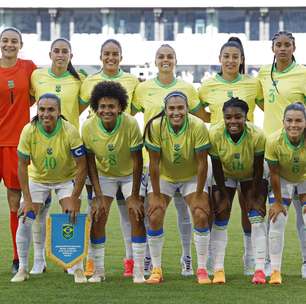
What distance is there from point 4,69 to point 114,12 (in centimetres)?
4717

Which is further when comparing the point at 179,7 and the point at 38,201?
the point at 179,7

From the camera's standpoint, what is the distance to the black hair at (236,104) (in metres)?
9.03

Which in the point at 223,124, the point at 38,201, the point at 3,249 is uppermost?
the point at 223,124

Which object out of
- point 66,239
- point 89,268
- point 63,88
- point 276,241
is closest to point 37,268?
point 89,268

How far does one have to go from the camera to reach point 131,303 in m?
8.20

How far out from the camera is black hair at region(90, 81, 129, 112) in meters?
9.16

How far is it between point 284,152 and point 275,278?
0.92m

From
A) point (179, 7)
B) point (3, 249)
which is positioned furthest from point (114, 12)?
point (3, 249)

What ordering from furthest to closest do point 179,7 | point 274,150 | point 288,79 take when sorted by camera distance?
point 179,7 → point 288,79 → point 274,150

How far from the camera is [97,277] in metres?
9.24

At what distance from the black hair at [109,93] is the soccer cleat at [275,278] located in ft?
5.37

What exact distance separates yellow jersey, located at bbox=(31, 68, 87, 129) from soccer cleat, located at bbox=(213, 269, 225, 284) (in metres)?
1.68

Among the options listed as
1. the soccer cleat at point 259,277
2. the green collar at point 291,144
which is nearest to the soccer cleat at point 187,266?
the soccer cleat at point 259,277

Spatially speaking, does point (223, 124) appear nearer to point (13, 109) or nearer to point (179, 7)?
point (13, 109)
